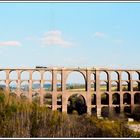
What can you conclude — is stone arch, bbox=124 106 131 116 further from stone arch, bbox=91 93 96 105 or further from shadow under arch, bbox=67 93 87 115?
shadow under arch, bbox=67 93 87 115

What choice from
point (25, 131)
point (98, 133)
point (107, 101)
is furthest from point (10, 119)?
point (107, 101)

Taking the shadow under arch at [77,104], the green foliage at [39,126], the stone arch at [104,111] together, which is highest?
the shadow under arch at [77,104]

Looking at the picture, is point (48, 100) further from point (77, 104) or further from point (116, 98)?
point (116, 98)

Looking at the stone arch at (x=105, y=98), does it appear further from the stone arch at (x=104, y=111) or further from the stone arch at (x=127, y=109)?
the stone arch at (x=127, y=109)

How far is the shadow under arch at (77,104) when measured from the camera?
32.4 meters

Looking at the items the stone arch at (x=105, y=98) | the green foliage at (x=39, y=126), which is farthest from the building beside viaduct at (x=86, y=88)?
the green foliage at (x=39, y=126)

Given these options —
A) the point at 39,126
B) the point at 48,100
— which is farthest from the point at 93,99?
the point at 39,126

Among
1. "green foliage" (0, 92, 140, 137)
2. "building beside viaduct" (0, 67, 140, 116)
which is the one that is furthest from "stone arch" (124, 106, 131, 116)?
"green foliage" (0, 92, 140, 137)

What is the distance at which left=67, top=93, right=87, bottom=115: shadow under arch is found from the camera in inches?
1276

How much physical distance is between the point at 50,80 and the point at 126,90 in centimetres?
682

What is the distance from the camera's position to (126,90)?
1331 inches

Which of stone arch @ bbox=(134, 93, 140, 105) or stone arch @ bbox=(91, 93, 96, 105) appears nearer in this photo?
stone arch @ bbox=(91, 93, 96, 105)

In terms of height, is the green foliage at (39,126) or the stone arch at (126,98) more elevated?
the stone arch at (126,98)

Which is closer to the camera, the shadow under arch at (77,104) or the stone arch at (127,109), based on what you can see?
the shadow under arch at (77,104)
